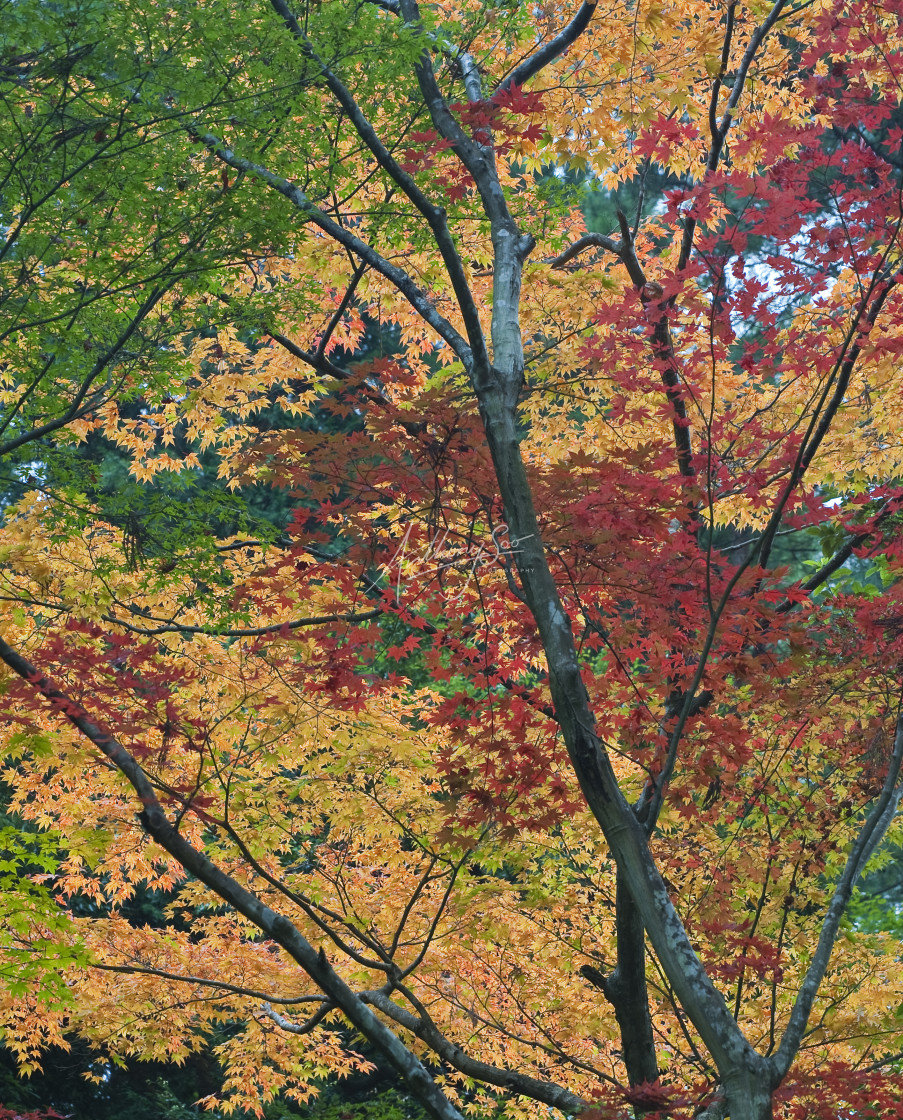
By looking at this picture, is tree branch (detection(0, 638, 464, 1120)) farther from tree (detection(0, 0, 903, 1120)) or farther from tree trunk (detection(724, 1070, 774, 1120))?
tree trunk (detection(724, 1070, 774, 1120))

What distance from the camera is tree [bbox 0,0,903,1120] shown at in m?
3.61

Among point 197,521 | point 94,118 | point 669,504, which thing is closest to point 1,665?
point 197,521

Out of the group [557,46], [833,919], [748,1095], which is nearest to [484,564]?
[833,919]

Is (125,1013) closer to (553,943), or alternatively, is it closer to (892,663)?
(553,943)

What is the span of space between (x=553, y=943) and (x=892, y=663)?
11.1 ft

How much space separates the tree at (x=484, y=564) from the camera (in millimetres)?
3609

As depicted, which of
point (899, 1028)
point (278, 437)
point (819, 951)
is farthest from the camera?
point (899, 1028)

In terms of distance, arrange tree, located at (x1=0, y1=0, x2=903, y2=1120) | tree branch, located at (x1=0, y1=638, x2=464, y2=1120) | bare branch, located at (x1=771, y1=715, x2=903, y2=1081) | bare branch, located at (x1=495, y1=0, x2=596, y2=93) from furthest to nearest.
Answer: bare branch, located at (x1=495, y1=0, x2=596, y2=93)
tree branch, located at (x1=0, y1=638, x2=464, y2=1120)
tree, located at (x1=0, y1=0, x2=903, y2=1120)
bare branch, located at (x1=771, y1=715, x2=903, y2=1081)

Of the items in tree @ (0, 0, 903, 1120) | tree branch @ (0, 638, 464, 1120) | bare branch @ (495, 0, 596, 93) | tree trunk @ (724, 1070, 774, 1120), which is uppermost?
bare branch @ (495, 0, 596, 93)

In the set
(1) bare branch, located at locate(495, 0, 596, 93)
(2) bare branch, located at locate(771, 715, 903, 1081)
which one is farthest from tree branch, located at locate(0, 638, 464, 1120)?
(1) bare branch, located at locate(495, 0, 596, 93)

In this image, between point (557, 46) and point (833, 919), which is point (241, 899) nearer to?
point (833, 919)

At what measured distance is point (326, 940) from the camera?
6277 millimetres

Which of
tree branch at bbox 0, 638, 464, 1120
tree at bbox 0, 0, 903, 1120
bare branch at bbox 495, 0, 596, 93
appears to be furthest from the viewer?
bare branch at bbox 495, 0, 596, 93

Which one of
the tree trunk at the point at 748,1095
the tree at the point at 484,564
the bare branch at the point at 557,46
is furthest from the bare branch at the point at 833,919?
the bare branch at the point at 557,46
